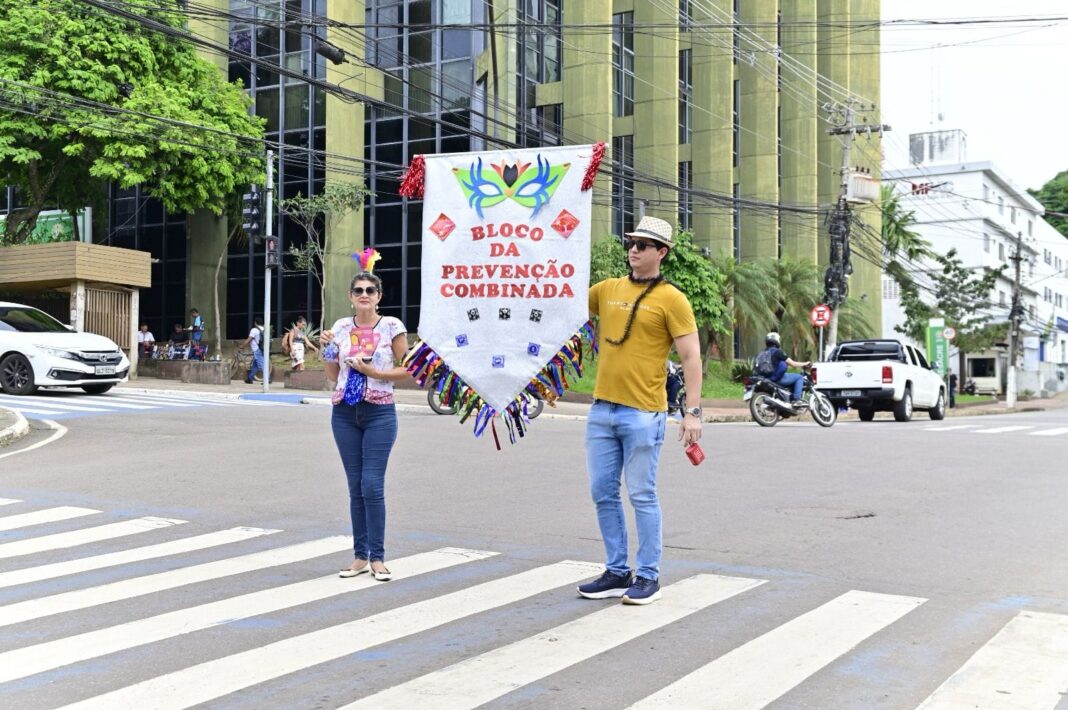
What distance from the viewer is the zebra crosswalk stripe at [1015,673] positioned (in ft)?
14.9

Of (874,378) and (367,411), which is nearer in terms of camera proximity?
(367,411)

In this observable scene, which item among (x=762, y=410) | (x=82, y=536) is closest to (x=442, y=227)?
(x=82, y=536)

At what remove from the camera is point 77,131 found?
1316 inches

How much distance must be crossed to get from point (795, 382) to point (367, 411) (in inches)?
657

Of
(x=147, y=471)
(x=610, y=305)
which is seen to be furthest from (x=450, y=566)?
(x=147, y=471)

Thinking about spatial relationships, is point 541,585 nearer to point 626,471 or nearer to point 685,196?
point 626,471

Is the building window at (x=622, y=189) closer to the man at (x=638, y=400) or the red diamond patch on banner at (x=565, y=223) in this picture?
the red diamond patch on banner at (x=565, y=223)

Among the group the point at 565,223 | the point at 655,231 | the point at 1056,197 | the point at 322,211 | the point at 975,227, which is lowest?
the point at 655,231

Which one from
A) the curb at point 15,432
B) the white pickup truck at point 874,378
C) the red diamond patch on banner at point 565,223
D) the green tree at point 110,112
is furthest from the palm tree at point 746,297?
the red diamond patch on banner at point 565,223

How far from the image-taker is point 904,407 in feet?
85.4

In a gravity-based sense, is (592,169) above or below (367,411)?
above

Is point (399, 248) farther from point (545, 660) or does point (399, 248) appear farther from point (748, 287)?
point (545, 660)

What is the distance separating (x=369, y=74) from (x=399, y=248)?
6.10 m

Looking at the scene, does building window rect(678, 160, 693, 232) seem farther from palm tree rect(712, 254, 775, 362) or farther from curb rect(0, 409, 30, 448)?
curb rect(0, 409, 30, 448)
